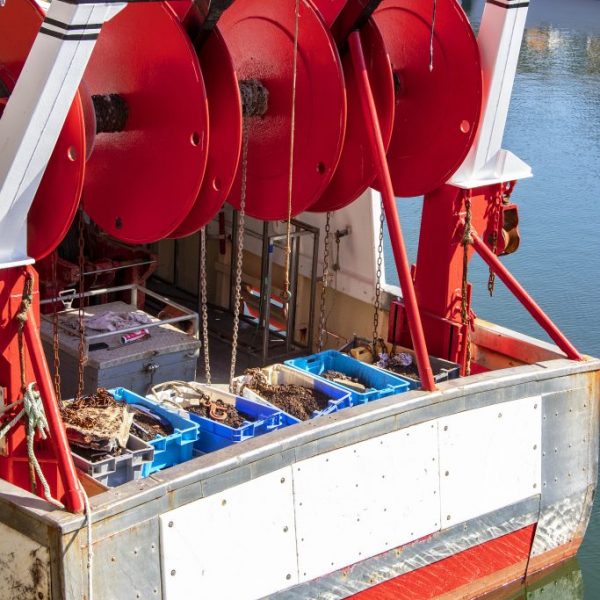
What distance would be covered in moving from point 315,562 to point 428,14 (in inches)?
137

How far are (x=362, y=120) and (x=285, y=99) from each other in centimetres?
50

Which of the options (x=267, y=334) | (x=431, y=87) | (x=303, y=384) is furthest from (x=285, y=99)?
(x=267, y=334)

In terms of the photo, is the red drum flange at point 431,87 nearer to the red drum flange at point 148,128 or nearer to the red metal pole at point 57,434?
the red drum flange at point 148,128

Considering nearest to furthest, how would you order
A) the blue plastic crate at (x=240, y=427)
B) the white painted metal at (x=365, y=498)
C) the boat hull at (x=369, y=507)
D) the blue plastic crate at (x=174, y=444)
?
1. the boat hull at (x=369, y=507)
2. the white painted metal at (x=365, y=498)
3. the blue plastic crate at (x=174, y=444)
4. the blue plastic crate at (x=240, y=427)

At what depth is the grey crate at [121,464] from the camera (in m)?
5.84

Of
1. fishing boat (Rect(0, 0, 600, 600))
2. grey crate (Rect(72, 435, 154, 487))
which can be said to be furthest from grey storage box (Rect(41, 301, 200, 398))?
grey crate (Rect(72, 435, 154, 487))

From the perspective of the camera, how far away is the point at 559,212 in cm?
1748

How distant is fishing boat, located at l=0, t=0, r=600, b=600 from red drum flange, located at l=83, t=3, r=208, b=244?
0.04 feet

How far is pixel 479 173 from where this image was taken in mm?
7754

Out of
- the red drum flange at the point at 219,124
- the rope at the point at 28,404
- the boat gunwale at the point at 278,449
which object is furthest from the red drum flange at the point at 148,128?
the boat gunwale at the point at 278,449

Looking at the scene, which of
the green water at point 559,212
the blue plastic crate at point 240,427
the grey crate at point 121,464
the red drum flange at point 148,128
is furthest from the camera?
the green water at point 559,212

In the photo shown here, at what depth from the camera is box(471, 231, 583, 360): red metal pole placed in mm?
7297

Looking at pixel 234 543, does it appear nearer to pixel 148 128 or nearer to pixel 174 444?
pixel 174 444

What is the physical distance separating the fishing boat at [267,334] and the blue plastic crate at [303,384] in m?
0.02
